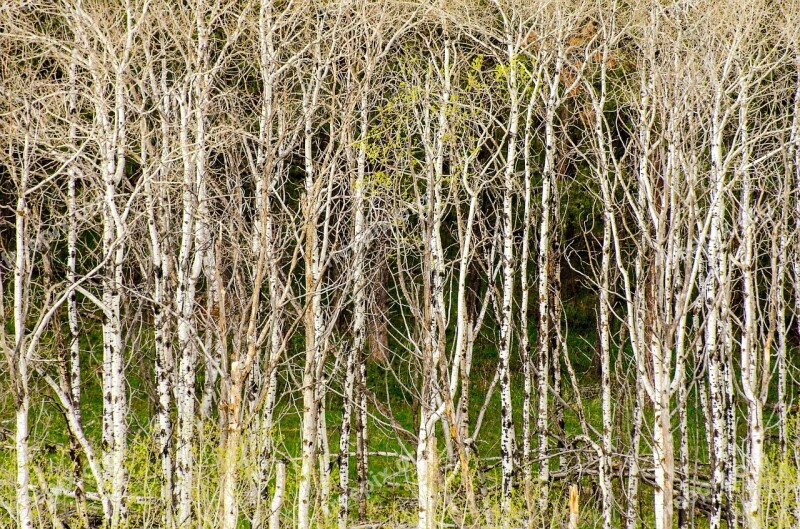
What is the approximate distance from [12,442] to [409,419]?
9.20 m

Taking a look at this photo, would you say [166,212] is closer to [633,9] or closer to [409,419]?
[633,9]

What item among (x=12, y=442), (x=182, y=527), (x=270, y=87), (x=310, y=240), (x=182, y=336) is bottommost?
(x=182, y=527)

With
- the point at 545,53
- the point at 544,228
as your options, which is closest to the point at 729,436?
the point at 544,228

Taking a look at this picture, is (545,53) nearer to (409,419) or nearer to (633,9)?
(633,9)

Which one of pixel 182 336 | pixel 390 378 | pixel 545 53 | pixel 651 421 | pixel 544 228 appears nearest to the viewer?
pixel 182 336

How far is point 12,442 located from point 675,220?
9.34 meters

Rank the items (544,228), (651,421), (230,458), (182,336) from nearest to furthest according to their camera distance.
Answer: (230,458) → (182,336) → (544,228) → (651,421)

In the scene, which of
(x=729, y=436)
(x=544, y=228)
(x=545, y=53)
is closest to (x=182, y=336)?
(x=544, y=228)

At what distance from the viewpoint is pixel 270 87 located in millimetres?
10156

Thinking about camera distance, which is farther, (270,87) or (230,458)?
(270,87)

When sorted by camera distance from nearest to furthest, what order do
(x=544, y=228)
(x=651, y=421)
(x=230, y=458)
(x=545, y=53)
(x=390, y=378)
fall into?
(x=230, y=458) < (x=544, y=228) < (x=545, y=53) < (x=651, y=421) < (x=390, y=378)

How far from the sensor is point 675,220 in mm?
9203


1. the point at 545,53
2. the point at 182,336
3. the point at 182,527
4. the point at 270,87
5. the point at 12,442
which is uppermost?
the point at 545,53

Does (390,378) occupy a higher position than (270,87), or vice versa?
(270,87)
